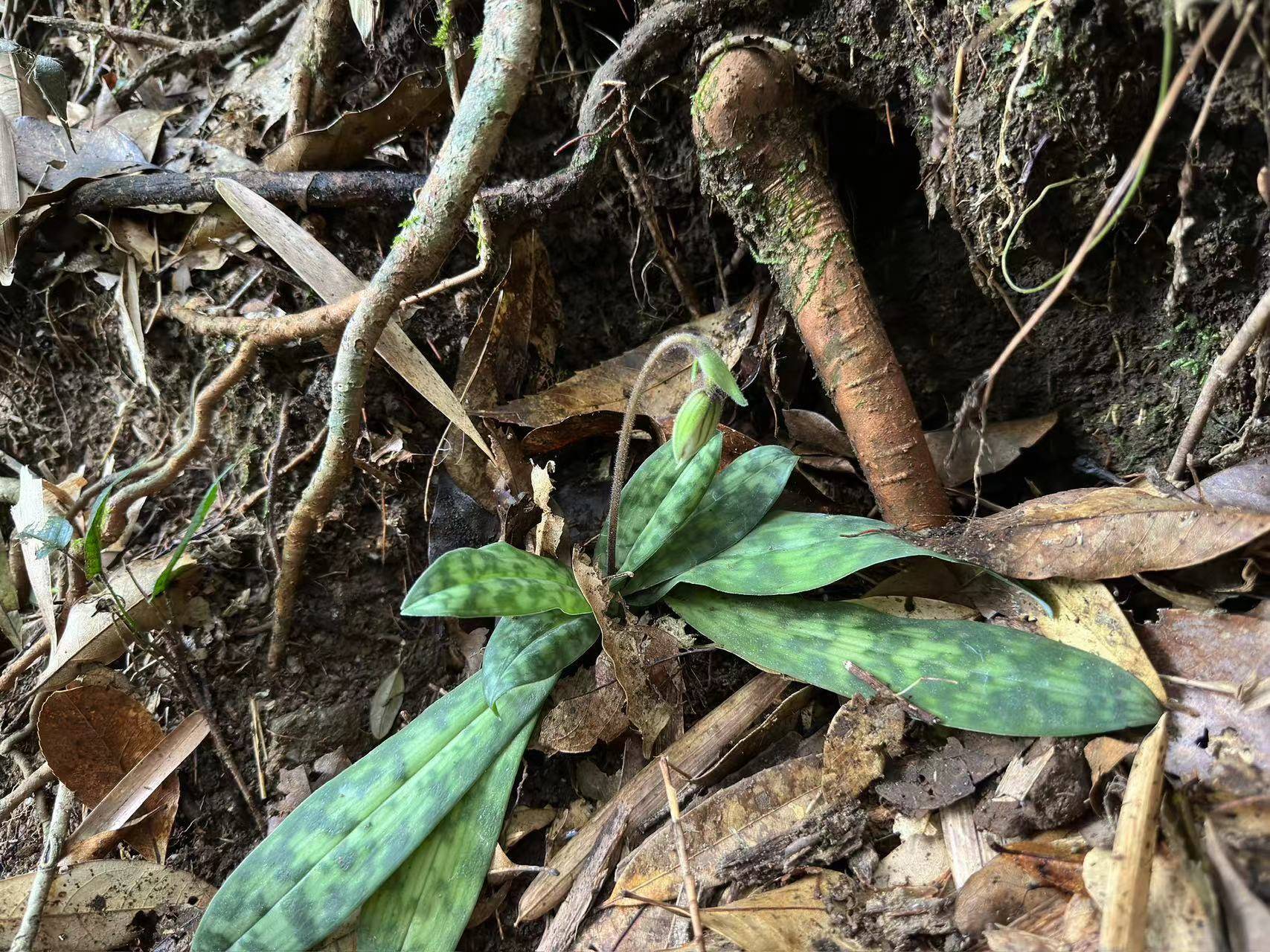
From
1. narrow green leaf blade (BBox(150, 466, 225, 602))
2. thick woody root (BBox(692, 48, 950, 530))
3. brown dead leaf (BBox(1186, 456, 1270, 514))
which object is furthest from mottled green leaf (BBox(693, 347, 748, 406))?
narrow green leaf blade (BBox(150, 466, 225, 602))

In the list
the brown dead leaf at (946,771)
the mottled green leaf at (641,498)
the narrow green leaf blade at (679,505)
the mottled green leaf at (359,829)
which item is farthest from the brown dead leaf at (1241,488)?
the mottled green leaf at (359,829)

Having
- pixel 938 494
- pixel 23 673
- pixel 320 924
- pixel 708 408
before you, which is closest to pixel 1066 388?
pixel 938 494

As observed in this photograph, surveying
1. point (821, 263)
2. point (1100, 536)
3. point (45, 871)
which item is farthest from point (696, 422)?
point (45, 871)

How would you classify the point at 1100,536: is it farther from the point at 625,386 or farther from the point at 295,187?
the point at 295,187

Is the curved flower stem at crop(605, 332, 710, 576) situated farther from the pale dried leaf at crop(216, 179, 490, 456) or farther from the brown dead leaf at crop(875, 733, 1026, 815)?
the brown dead leaf at crop(875, 733, 1026, 815)

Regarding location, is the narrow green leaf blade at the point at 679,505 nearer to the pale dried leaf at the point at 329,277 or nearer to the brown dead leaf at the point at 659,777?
the brown dead leaf at the point at 659,777

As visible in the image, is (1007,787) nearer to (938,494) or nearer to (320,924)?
(938,494)
